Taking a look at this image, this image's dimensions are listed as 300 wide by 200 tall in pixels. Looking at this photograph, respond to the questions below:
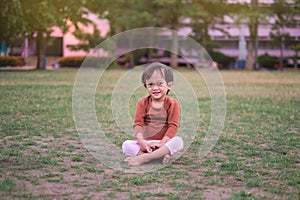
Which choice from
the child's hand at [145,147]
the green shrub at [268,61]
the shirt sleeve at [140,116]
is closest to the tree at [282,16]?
the green shrub at [268,61]

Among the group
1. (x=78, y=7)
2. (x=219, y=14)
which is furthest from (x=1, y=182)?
(x=219, y=14)

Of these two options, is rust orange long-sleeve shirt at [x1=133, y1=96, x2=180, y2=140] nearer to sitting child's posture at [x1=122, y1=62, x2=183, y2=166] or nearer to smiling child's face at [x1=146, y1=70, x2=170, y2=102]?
sitting child's posture at [x1=122, y1=62, x2=183, y2=166]

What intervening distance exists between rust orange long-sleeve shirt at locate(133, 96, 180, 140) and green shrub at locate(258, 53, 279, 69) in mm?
35333

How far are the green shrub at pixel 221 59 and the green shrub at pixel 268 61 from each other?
7.38 ft

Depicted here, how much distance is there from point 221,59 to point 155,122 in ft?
115

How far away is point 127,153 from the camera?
4824mm

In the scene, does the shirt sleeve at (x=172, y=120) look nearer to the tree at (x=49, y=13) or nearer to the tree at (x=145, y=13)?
the tree at (x=49, y=13)

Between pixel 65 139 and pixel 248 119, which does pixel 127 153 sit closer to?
pixel 65 139

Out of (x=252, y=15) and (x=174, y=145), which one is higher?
(x=252, y=15)

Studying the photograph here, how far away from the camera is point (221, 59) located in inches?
1549

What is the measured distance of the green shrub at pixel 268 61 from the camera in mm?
38969

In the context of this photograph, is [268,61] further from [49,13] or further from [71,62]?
[49,13]

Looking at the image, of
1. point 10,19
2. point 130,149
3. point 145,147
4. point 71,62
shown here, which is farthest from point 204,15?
point 145,147

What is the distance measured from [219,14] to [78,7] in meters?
12.8
